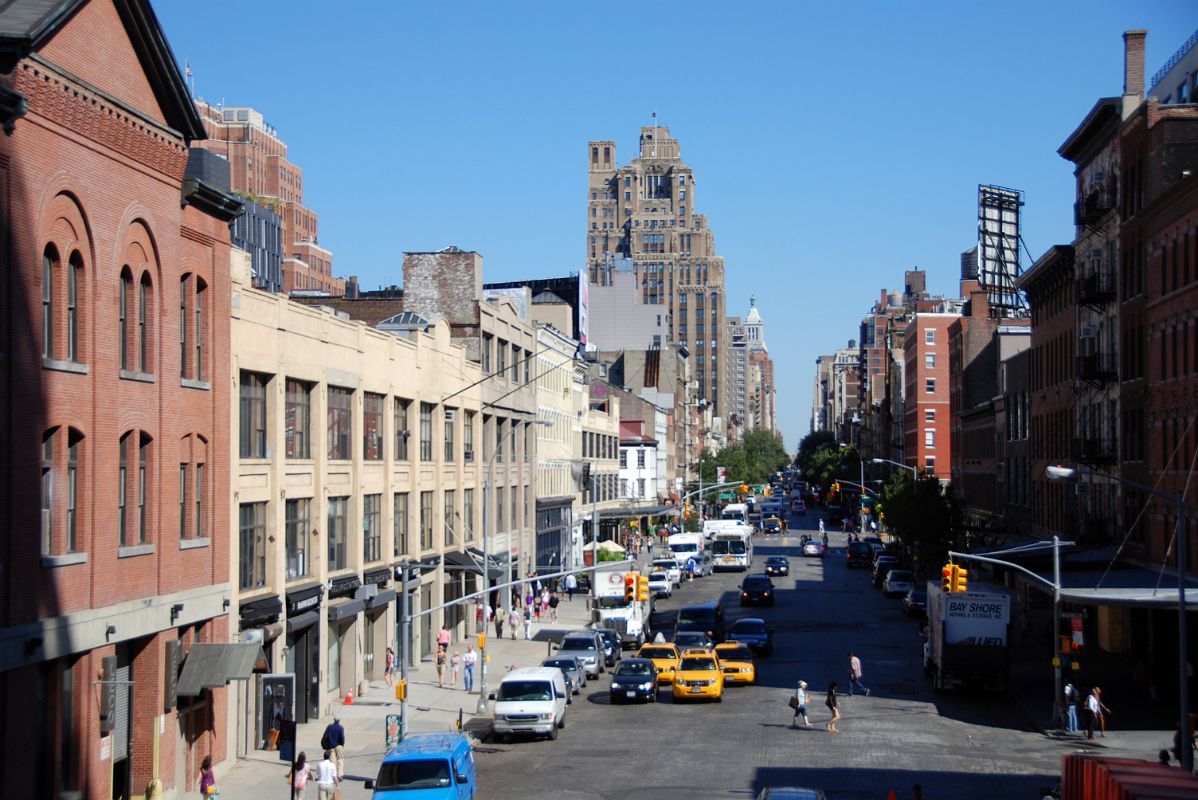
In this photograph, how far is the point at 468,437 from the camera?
216 feet

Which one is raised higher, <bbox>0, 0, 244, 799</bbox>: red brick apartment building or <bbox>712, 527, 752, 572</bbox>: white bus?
<bbox>0, 0, 244, 799</bbox>: red brick apartment building

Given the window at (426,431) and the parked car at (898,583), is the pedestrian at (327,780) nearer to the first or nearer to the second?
the window at (426,431)

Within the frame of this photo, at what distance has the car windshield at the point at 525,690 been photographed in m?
41.0

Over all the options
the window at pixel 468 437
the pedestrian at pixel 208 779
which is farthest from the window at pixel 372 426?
the pedestrian at pixel 208 779

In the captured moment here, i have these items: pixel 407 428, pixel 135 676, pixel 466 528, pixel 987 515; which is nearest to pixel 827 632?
pixel 466 528

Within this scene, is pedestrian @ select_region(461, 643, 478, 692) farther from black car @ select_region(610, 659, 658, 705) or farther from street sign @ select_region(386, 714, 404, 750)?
street sign @ select_region(386, 714, 404, 750)

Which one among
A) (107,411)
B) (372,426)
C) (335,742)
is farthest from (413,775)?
(372,426)

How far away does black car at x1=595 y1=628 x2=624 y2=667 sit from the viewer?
5725cm

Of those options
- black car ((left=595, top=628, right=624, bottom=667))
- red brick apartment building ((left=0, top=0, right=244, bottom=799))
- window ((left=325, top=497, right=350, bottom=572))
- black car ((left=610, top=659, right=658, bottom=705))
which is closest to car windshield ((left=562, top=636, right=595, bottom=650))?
black car ((left=595, top=628, right=624, bottom=667))

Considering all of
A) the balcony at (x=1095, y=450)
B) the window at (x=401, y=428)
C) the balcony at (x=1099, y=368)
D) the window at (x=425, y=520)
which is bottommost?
the window at (x=425, y=520)

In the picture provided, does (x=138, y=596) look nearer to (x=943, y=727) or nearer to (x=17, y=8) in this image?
(x=17, y=8)

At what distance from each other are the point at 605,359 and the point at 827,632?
114 metres

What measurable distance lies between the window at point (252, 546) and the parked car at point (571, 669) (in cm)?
1214

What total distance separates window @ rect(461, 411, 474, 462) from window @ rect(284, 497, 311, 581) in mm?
20021
